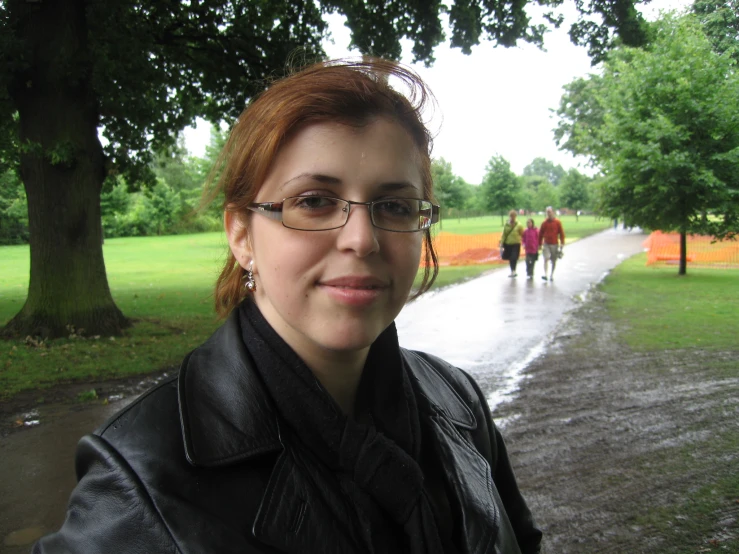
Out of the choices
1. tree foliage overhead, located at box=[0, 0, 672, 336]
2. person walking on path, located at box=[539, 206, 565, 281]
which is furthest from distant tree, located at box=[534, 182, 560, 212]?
tree foliage overhead, located at box=[0, 0, 672, 336]

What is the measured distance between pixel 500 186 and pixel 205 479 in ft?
217

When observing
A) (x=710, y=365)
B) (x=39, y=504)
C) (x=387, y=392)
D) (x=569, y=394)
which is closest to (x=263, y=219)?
(x=387, y=392)

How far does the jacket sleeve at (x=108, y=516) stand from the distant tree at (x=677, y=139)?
15621mm

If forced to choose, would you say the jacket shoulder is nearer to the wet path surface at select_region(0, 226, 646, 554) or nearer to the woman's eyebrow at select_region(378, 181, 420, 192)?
the woman's eyebrow at select_region(378, 181, 420, 192)

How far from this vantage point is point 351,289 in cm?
145

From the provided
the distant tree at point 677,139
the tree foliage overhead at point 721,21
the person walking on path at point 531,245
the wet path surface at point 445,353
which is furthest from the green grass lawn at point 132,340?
the tree foliage overhead at point 721,21

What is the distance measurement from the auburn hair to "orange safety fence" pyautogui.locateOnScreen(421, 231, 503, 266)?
1930cm

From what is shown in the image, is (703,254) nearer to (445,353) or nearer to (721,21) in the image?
(721,21)

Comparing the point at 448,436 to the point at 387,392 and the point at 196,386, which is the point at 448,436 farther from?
the point at 196,386

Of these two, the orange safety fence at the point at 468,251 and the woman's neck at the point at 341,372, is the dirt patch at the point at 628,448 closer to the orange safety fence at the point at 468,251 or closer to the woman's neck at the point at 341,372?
the woman's neck at the point at 341,372

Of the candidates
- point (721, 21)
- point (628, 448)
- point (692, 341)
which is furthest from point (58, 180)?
point (721, 21)

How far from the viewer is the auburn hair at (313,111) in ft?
4.83

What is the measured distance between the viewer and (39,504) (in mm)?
4188

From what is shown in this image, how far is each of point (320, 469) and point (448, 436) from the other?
0.50 m
